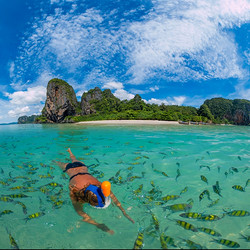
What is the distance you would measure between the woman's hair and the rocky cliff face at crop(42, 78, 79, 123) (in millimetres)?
106005

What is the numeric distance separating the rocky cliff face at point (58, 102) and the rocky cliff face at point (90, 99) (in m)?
10.3

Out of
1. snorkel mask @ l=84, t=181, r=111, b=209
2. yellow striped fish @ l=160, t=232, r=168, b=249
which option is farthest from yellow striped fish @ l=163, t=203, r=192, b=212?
snorkel mask @ l=84, t=181, r=111, b=209

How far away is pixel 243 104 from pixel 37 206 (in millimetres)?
161080

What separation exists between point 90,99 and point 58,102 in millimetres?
22493

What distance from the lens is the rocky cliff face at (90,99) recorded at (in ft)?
322

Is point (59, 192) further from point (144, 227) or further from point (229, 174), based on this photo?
point (229, 174)

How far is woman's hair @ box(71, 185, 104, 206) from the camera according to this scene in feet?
10.0

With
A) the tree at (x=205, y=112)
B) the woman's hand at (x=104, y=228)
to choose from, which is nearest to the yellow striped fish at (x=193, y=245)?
the woman's hand at (x=104, y=228)

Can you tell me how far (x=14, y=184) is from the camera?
17.6ft

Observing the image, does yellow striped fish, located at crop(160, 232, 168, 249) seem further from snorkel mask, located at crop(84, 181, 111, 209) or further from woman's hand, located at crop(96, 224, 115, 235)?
snorkel mask, located at crop(84, 181, 111, 209)

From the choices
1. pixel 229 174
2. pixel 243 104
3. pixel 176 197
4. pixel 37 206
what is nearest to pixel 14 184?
pixel 37 206

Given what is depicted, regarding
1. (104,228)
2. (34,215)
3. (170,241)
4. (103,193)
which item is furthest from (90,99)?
(170,241)

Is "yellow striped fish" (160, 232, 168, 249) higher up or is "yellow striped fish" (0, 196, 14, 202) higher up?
"yellow striped fish" (0, 196, 14, 202)

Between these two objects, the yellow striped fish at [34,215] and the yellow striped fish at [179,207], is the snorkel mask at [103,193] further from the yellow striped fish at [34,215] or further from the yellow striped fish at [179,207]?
the yellow striped fish at [179,207]
